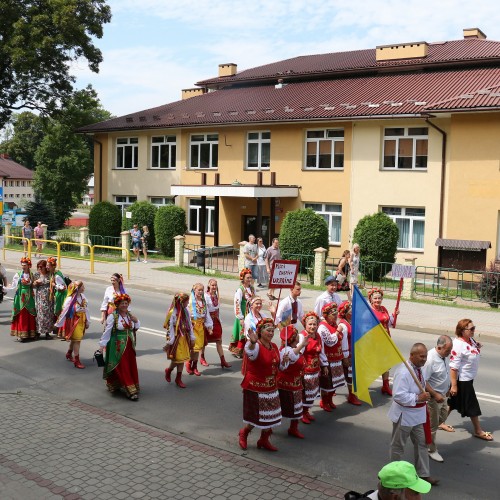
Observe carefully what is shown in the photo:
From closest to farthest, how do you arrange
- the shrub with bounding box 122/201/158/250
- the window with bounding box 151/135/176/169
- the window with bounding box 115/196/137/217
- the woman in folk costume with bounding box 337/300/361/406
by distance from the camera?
the woman in folk costume with bounding box 337/300/361/406 < the shrub with bounding box 122/201/158/250 < the window with bounding box 151/135/176/169 < the window with bounding box 115/196/137/217

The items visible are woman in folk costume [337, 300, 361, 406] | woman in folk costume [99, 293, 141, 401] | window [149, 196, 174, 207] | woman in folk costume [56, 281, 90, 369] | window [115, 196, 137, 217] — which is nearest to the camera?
woman in folk costume [337, 300, 361, 406]

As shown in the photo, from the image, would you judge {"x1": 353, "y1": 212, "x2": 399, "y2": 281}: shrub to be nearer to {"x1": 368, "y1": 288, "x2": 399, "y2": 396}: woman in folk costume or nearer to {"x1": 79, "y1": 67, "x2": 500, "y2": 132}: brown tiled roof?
{"x1": 79, "y1": 67, "x2": 500, "y2": 132}: brown tiled roof

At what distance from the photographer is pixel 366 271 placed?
2338 centimetres

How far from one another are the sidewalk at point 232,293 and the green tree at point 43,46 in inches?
447

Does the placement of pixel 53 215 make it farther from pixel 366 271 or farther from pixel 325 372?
pixel 325 372

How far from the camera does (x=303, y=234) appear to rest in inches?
1023

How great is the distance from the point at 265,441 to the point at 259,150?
1007 inches

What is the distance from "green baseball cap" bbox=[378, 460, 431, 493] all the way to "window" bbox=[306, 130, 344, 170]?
27.0 meters

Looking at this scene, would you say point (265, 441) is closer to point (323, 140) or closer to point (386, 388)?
point (386, 388)

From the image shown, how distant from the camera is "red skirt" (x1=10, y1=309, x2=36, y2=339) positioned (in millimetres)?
14102

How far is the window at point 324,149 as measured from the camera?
3041 cm

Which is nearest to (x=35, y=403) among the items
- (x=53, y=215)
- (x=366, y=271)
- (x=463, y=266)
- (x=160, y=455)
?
(x=160, y=455)

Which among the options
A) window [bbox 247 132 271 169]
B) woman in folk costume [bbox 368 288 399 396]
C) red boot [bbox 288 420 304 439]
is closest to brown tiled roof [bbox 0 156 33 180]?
window [bbox 247 132 271 169]

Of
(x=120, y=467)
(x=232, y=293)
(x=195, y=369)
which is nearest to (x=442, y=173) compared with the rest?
(x=232, y=293)
